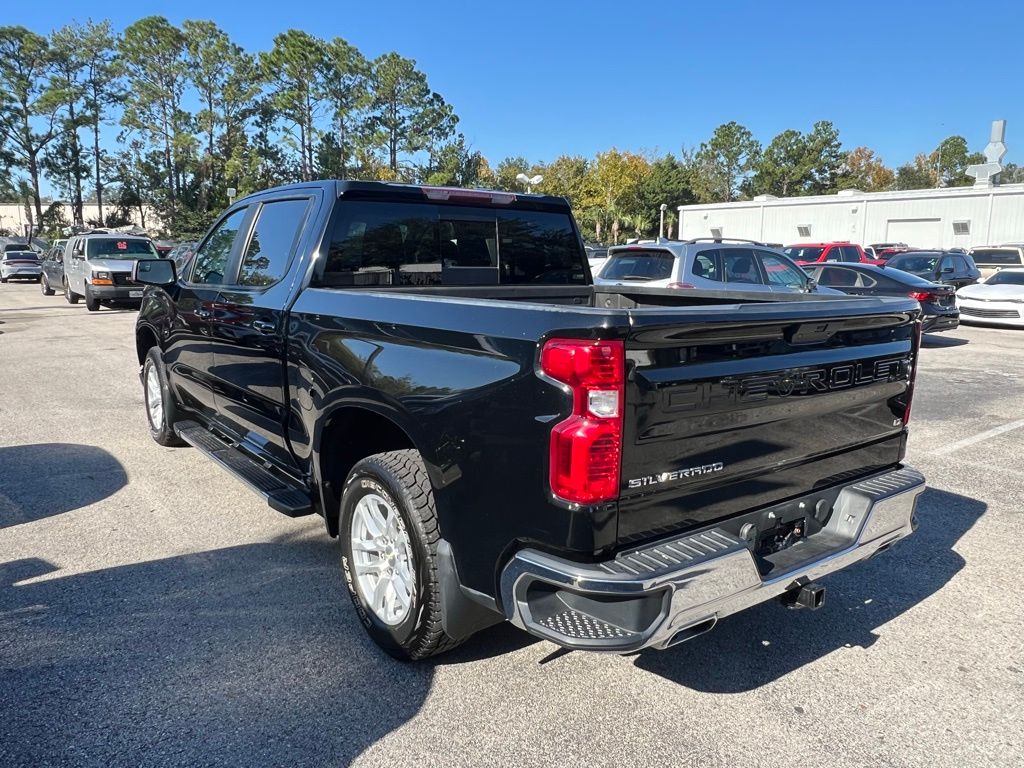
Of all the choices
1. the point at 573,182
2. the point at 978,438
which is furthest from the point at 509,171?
the point at 978,438

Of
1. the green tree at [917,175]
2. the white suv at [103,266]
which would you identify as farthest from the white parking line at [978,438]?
the green tree at [917,175]

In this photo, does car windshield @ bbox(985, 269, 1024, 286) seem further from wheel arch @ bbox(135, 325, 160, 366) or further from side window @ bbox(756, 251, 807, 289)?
wheel arch @ bbox(135, 325, 160, 366)

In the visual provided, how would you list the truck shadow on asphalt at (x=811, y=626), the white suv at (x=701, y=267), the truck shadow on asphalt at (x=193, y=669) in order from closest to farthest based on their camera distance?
the truck shadow on asphalt at (x=193, y=669) → the truck shadow on asphalt at (x=811, y=626) → the white suv at (x=701, y=267)

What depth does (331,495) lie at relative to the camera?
3.61 m

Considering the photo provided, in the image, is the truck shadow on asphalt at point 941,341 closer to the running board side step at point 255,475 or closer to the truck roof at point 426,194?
the truck roof at point 426,194

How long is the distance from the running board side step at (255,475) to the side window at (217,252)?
1.06 metres

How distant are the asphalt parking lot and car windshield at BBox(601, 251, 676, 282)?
6.09 metres

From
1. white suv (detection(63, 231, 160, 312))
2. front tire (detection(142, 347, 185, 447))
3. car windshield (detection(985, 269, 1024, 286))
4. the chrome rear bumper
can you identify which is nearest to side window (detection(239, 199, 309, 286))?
front tire (detection(142, 347, 185, 447))

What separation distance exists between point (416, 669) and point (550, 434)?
4.54ft

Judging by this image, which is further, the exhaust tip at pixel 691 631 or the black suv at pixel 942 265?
the black suv at pixel 942 265

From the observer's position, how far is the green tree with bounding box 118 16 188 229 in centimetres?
5569

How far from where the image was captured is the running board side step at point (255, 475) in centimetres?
374

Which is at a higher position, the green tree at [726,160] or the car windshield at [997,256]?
the green tree at [726,160]

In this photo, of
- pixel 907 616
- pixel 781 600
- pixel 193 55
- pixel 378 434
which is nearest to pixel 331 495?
pixel 378 434
